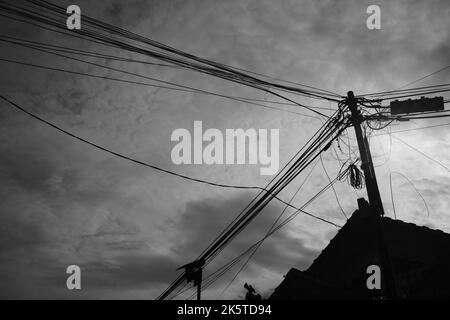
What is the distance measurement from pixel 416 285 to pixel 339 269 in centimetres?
322

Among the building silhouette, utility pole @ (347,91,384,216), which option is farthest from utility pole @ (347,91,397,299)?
the building silhouette

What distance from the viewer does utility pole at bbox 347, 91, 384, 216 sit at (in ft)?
25.1

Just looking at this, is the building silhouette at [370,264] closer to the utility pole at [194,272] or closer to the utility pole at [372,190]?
the utility pole at [372,190]

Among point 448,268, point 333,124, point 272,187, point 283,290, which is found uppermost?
point 333,124

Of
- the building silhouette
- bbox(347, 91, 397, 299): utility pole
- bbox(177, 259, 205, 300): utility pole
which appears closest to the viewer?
bbox(347, 91, 397, 299): utility pole

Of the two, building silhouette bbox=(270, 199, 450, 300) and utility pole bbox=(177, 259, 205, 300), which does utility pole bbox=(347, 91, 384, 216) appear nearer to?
building silhouette bbox=(270, 199, 450, 300)

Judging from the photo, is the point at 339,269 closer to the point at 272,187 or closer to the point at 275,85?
the point at 272,187

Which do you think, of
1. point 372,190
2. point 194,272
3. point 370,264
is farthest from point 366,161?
point 194,272

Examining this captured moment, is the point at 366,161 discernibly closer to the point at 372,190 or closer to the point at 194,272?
the point at 372,190
